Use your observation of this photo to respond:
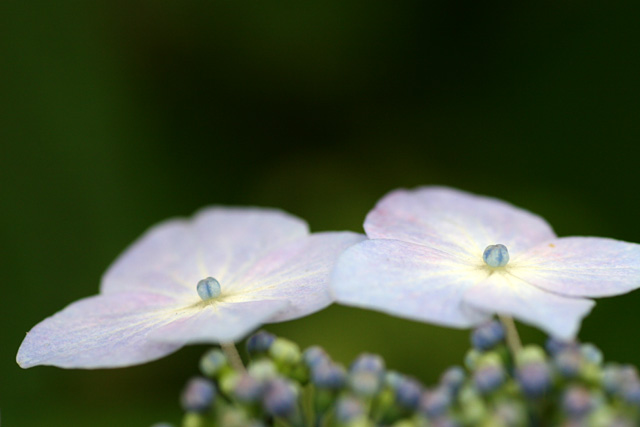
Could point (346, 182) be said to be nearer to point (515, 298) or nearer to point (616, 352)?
point (616, 352)

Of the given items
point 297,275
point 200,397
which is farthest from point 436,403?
point 297,275

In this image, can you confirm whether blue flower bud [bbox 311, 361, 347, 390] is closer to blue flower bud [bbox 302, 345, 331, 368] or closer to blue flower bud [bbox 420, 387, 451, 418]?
blue flower bud [bbox 302, 345, 331, 368]

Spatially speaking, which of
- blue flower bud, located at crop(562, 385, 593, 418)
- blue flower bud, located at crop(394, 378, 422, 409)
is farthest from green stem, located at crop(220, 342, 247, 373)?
blue flower bud, located at crop(562, 385, 593, 418)

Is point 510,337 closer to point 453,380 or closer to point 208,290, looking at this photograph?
point 453,380

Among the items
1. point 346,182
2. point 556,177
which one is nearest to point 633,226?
point 556,177

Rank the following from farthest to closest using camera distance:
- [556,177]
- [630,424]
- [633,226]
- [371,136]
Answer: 1. [371,136]
2. [556,177]
3. [633,226]
4. [630,424]
